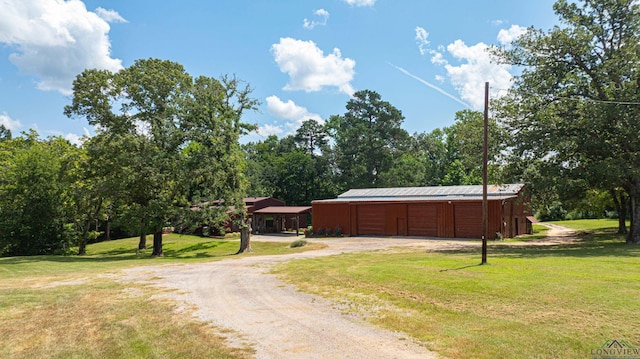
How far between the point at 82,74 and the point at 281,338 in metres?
25.6

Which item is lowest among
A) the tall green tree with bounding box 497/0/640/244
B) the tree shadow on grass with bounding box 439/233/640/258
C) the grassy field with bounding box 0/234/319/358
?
the grassy field with bounding box 0/234/319/358

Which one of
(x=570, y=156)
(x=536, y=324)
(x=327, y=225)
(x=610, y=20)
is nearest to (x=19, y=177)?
(x=327, y=225)

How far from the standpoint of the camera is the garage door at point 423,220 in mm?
34812

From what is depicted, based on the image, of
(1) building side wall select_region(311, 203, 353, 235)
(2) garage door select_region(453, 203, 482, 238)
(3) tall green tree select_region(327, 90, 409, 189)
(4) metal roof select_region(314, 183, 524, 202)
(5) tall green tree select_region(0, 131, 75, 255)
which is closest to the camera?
(5) tall green tree select_region(0, 131, 75, 255)

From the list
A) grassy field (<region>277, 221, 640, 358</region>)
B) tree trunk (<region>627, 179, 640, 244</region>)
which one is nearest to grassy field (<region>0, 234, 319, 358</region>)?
grassy field (<region>277, 221, 640, 358</region>)

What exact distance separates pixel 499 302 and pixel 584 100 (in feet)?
61.1

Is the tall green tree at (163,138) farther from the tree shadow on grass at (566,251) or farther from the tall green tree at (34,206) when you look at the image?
the tree shadow on grass at (566,251)

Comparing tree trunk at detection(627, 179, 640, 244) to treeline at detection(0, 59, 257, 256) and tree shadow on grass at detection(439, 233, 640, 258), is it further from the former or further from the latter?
treeline at detection(0, 59, 257, 256)

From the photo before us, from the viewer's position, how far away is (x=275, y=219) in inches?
2025

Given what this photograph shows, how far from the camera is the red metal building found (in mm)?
32750

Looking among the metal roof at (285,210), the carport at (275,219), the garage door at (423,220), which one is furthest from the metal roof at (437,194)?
the carport at (275,219)

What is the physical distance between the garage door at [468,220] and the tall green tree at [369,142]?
2721 cm

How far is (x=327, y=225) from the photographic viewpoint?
134ft

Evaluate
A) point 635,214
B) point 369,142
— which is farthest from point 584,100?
point 369,142
